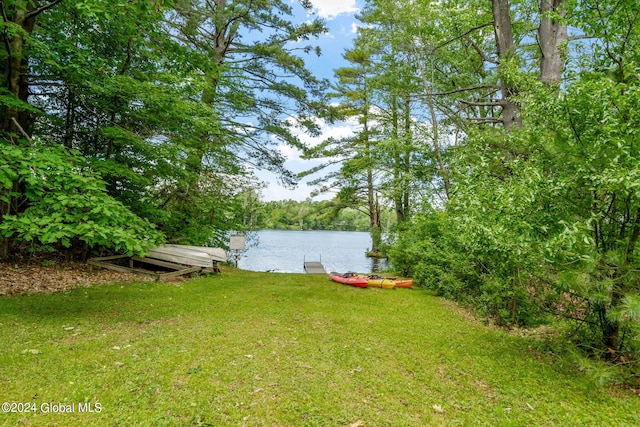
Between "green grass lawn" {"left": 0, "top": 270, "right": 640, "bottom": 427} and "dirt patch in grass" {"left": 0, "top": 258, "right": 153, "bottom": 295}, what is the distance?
750mm

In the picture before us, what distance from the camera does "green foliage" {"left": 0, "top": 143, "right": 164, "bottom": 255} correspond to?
3.75 m

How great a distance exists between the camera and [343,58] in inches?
743

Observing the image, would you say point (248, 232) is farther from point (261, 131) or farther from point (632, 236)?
point (632, 236)

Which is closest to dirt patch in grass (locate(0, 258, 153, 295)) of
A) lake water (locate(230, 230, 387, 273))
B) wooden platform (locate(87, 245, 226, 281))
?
wooden platform (locate(87, 245, 226, 281))

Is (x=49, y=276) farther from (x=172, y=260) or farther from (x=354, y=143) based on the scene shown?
(x=354, y=143)

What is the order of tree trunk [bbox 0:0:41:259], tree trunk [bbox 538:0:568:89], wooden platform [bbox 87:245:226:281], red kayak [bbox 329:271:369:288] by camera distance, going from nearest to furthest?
1. tree trunk [bbox 0:0:41:259]
2. tree trunk [bbox 538:0:568:89]
3. wooden platform [bbox 87:245:226:281]
4. red kayak [bbox 329:271:369:288]

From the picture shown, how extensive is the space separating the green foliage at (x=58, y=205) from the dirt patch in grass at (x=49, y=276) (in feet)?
8.31

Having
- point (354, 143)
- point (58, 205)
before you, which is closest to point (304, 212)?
point (354, 143)

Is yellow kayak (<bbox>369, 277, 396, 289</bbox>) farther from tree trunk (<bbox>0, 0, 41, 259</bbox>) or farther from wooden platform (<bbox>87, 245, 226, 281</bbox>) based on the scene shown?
tree trunk (<bbox>0, 0, 41, 259</bbox>)

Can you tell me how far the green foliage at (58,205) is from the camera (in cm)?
375

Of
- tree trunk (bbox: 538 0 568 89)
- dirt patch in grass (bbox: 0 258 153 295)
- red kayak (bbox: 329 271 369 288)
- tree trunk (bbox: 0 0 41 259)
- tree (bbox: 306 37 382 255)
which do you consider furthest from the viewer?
tree (bbox: 306 37 382 255)

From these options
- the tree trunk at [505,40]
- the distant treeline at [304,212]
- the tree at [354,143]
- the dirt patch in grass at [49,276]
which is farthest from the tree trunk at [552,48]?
the tree at [354,143]

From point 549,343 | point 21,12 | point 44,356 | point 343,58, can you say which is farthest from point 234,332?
point 343,58

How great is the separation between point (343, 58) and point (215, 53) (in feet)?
33.9
